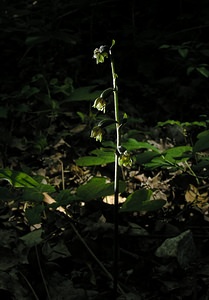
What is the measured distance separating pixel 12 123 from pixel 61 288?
7.11ft

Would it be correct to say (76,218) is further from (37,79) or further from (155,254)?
(37,79)

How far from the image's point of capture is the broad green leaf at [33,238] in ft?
6.77

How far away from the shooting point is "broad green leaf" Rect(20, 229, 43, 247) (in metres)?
2.06

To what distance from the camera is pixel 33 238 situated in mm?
2105

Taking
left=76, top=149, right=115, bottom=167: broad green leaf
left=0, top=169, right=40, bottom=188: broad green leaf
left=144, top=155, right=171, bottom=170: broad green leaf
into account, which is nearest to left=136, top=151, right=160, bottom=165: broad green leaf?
left=144, top=155, right=171, bottom=170: broad green leaf

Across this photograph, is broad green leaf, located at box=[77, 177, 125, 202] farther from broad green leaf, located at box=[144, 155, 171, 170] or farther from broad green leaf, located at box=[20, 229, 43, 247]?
broad green leaf, located at box=[20, 229, 43, 247]

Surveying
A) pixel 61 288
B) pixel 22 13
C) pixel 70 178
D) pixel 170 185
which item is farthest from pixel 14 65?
pixel 61 288

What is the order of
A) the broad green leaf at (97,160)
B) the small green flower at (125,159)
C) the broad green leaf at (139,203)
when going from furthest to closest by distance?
the broad green leaf at (97,160), the broad green leaf at (139,203), the small green flower at (125,159)

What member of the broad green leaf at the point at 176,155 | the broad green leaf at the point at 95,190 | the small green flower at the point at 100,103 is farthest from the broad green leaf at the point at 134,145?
the small green flower at the point at 100,103

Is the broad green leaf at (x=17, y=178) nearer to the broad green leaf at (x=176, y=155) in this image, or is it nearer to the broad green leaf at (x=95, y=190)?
the broad green leaf at (x=95, y=190)

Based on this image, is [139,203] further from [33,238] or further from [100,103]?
[33,238]

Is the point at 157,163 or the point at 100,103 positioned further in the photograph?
the point at 157,163

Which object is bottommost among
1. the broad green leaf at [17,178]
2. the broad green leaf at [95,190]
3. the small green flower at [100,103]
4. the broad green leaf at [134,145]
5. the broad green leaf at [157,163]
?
the broad green leaf at [95,190]

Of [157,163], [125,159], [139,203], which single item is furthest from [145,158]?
[125,159]
